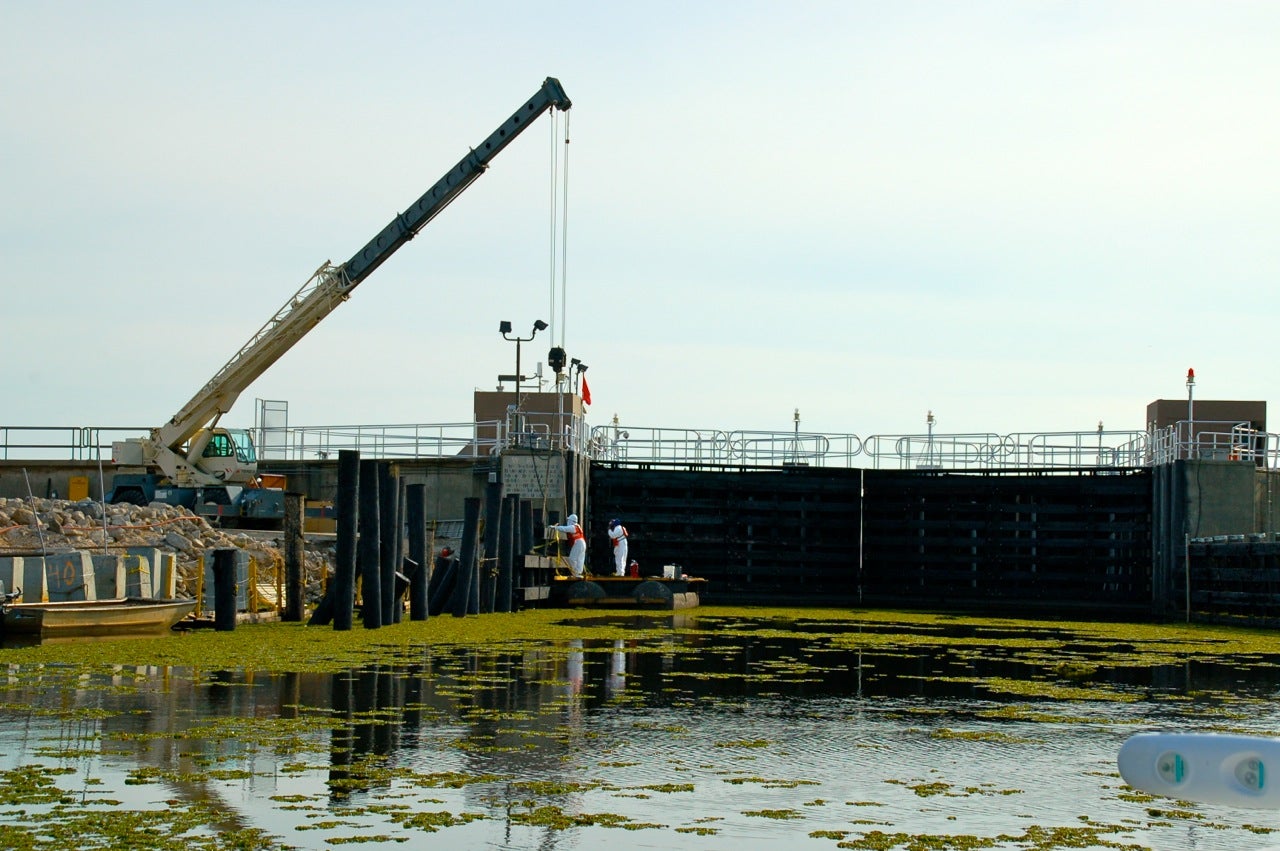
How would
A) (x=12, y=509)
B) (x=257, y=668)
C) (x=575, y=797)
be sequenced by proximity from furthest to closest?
(x=12, y=509)
(x=257, y=668)
(x=575, y=797)

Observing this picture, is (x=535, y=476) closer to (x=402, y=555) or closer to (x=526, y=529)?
(x=526, y=529)

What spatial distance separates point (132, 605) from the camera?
21.1 meters

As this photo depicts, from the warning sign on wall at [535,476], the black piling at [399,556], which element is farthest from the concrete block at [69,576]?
the warning sign on wall at [535,476]

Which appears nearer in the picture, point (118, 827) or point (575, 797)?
point (118, 827)

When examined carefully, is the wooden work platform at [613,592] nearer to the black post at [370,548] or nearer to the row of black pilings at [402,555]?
the row of black pilings at [402,555]

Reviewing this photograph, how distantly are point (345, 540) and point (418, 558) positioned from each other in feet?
10.5

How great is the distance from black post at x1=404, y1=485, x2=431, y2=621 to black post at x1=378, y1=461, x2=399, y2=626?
1.81 meters

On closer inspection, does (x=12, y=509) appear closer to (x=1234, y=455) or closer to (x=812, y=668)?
(x=812, y=668)

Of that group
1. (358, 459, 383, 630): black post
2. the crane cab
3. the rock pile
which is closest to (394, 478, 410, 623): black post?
(358, 459, 383, 630): black post

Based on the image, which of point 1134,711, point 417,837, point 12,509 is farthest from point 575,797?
point 12,509

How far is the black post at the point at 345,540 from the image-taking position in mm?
22188

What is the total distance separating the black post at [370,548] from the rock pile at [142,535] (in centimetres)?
387

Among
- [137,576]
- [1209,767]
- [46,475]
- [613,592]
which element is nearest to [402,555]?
[137,576]

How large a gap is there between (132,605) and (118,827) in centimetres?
1307
